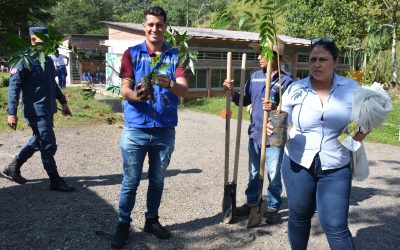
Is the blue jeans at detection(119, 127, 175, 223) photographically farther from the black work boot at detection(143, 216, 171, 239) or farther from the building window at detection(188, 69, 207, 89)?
the building window at detection(188, 69, 207, 89)

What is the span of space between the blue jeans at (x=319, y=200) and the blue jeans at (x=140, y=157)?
3.54ft

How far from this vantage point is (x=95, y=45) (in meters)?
28.4

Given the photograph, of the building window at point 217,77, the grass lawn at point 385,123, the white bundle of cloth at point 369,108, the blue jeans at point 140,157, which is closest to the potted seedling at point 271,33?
the white bundle of cloth at point 369,108

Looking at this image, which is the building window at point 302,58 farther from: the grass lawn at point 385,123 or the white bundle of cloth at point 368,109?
the white bundle of cloth at point 368,109

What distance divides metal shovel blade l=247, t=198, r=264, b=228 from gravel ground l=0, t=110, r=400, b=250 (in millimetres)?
79

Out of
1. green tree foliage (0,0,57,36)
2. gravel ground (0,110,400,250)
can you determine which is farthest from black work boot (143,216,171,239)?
green tree foliage (0,0,57,36)

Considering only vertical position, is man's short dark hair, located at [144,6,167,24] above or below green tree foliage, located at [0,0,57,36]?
below

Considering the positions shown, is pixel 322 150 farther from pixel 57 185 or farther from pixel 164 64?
pixel 57 185

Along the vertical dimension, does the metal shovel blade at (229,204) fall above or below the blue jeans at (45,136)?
below

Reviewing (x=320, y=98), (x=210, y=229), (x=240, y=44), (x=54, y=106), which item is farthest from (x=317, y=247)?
(x=240, y=44)

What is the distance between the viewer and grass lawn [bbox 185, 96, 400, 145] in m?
9.59

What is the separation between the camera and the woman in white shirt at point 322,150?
2811 millimetres

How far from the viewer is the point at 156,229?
3828 mm

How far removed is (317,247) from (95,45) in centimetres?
2692
